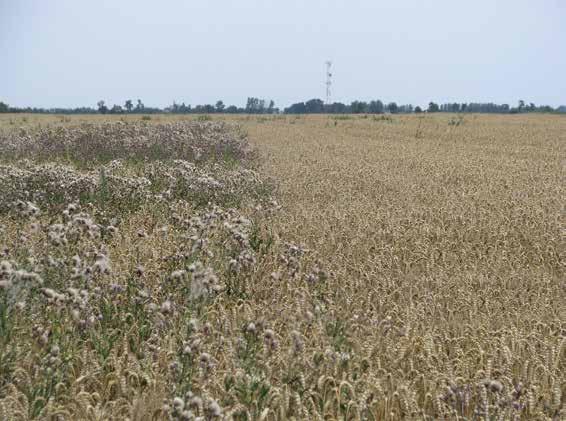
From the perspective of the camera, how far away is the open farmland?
8.90 ft

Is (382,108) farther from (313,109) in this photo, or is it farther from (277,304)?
(277,304)

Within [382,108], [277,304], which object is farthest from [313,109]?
[277,304]

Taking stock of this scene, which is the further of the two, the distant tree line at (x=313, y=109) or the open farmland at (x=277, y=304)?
the distant tree line at (x=313, y=109)

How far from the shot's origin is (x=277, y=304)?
3.98 metres

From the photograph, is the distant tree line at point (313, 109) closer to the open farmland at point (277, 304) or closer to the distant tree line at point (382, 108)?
the distant tree line at point (382, 108)

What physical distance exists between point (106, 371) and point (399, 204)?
18.5 ft

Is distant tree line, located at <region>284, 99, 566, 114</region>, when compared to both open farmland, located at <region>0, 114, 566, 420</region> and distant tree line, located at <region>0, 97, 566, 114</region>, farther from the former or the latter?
open farmland, located at <region>0, 114, 566, 420</region>

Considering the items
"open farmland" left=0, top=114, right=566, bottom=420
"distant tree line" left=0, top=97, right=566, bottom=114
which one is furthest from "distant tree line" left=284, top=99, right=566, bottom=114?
"open farmland" left=0, top=114, right=566, bottom=420

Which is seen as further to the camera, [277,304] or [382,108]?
[382,108]

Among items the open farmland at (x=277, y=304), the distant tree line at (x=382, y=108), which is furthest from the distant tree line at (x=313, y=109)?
the open farmland at (x=277, y=304)

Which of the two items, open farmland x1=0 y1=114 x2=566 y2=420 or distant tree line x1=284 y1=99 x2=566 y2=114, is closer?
open farmland x1=0 y1=114 x2=566 y2=420

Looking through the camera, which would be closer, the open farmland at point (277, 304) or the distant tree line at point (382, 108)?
the open farmland at point (277, 304)

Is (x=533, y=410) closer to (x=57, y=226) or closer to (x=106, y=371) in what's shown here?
(x=106, y=371)

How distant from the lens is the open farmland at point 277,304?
2.71 metres
